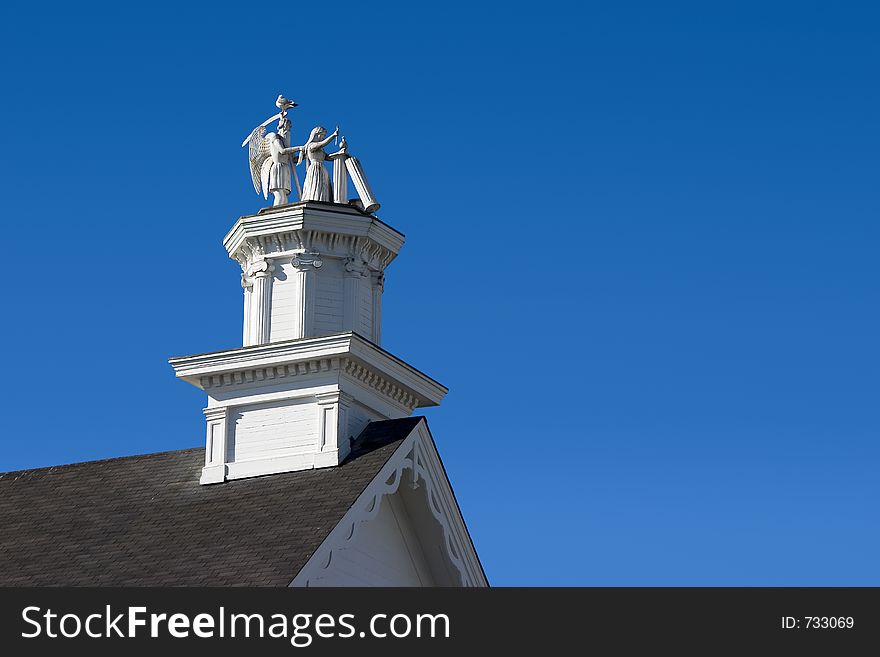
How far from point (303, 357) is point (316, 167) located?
13.6ft

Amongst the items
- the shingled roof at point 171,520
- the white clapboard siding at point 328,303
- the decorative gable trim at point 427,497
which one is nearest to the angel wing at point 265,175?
the white clapboard siding at point 328,303

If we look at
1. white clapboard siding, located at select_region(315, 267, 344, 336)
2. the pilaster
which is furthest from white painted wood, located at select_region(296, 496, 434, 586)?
white clapboard siding, located at select_region(315, 267, 344, 336)

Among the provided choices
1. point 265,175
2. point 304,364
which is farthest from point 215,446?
point 265,175

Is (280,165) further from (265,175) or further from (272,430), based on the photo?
(272,430)

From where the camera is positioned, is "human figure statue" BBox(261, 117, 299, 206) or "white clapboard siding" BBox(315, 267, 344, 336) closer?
"white clapboard siding" BBox(315, 267, 344, 336)

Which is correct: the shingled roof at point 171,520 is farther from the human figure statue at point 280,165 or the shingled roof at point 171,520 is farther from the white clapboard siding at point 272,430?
the human figure statue at point 280,165

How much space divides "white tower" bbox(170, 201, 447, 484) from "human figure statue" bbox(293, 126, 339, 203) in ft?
2.16

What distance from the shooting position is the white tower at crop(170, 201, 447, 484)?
29.0 m

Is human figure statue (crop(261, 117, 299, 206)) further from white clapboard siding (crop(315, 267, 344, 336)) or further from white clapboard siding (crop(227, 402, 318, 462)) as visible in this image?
white clapboard siding (crop(227, 402, 318, 462))

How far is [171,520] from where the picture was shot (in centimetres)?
2770

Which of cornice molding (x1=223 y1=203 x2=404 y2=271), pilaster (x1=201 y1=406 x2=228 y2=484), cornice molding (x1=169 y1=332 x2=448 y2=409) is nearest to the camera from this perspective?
cornice molding (x1=169 y1=332 x2=448 y2=409)

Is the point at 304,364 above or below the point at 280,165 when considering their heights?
below

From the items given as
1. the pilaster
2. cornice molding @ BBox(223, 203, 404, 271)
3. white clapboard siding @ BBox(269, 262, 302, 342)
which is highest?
cornice molding @ BBox(223, 203, 404, 271)

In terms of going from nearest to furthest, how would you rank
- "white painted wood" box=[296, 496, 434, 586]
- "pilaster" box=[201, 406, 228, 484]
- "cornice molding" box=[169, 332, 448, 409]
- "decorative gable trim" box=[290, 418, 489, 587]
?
"decorative gable trim" box=[290, 418, 489, 587] < "white painted wood" box=[296, 496, 434, 586] < "cornice molding" box=[169, 332, 448, 409] < "pilaster" box=[201, 406, 228, 484]
